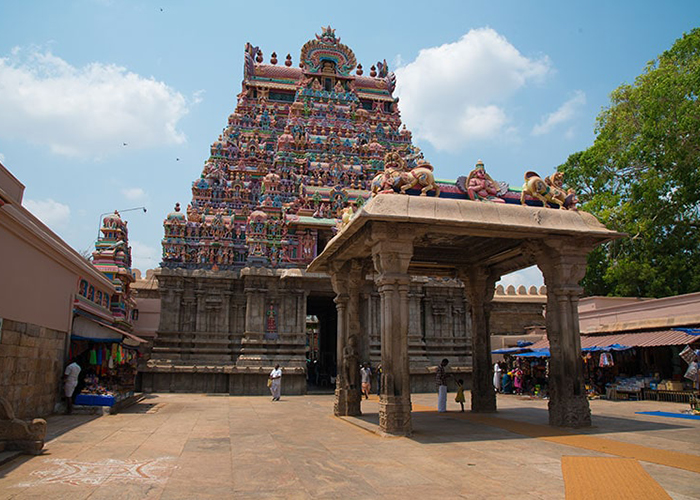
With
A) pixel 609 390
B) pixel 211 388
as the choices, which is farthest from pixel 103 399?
pixel 609 390

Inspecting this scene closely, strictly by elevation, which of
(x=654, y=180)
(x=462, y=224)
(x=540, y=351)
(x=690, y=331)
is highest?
(x=654, y=180)

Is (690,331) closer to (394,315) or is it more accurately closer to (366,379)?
(366,379)

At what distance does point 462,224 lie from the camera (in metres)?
11.0

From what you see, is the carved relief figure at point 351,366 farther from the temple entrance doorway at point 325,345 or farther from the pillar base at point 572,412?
the temple entrance doorway at point 325,345

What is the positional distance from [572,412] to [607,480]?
5.00 meters

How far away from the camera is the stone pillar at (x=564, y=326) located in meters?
11.6

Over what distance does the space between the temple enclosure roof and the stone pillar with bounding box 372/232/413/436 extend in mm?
299

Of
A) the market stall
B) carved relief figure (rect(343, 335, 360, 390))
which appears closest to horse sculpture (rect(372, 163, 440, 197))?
carved relief figure (rect(343, 335, 360, 390))

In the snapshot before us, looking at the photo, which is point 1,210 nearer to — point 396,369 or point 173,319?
point 396,369

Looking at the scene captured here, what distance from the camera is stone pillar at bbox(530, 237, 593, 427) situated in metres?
11.6

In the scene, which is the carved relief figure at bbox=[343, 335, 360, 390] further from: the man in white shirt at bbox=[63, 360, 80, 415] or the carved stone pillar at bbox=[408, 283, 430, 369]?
the carved stone pillar at bbox=[408, 283, 430, 369]

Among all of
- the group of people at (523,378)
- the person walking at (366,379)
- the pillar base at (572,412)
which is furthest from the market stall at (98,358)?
the group of people at (523,378)

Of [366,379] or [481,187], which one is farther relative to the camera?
[366,379]

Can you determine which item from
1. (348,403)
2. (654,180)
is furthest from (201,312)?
(654,180)
